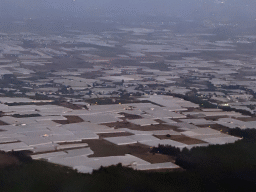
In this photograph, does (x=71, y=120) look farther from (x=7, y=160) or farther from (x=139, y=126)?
(x=7, y=160)

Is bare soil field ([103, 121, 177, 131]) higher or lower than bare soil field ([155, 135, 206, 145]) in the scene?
higher

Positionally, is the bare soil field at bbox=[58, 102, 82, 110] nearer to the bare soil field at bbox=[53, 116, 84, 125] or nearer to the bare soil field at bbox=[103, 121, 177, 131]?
the bare soil field at bbox=[53, 116, 84, 125]

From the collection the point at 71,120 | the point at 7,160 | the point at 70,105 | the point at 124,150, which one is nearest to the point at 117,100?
the point at 70,105

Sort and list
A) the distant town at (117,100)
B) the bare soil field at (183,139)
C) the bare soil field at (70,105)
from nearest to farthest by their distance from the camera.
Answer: the distant town at (117,100)
the bare soil field at (183,139)
the bare soil field at (70,105)

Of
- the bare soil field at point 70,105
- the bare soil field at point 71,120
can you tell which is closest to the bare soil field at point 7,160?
the bare soil field at point 71,120

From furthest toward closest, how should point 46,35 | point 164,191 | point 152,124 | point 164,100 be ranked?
point 46,35 → point 164,100 → point 152,124 → point 164,191

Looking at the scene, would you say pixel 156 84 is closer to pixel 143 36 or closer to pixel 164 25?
pixel 143 36

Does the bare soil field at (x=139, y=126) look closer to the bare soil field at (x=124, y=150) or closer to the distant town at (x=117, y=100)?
the distant town at (x=117, y=100)

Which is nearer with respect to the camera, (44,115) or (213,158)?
(213,158)

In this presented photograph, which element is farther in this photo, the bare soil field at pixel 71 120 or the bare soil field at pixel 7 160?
the bare soil field at pixel 71 120

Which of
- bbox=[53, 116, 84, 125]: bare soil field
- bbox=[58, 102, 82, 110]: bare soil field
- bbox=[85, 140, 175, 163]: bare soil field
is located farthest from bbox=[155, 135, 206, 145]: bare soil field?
bbox=[58, 102, 82, 110]: bare soil field

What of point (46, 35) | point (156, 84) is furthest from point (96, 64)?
point (46, 35)
